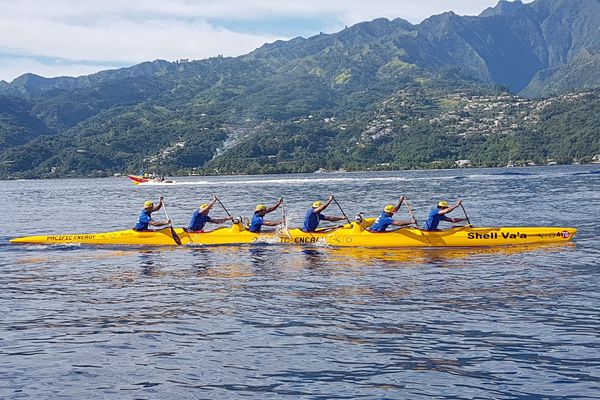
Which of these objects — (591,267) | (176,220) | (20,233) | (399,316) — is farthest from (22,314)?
(176,220)

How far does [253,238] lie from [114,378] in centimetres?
2187

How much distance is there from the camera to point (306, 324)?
67.2 feet

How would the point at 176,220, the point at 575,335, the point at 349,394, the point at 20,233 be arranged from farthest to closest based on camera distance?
1. the point at 176,220
2. the point at 20,233
3. the point at 575,335
4. the point at 349,394

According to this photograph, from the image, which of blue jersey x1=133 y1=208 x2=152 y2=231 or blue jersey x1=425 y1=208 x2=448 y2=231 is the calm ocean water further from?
blue jersey x1=133 y1=208 x2=152 y2=231

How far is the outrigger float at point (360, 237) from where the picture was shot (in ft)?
115

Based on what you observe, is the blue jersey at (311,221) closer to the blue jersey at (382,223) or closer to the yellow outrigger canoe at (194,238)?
the yellow outrigger canoe at (194,238)

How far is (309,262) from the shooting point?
32.2 m

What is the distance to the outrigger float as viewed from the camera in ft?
115

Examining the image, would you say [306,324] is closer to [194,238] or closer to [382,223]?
[382,223]

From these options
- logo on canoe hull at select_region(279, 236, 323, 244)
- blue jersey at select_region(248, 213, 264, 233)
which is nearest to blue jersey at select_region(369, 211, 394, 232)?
logo on canoe hull at select_region(279, 236, 323, 244)

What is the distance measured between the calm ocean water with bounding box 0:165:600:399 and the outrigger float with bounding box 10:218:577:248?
1087mm

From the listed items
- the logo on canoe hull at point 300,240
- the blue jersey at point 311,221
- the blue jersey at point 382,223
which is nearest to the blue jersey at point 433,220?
the blue jersey at point 382,223

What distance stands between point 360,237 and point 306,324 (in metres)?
15.9

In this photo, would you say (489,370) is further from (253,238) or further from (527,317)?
(253,238)
